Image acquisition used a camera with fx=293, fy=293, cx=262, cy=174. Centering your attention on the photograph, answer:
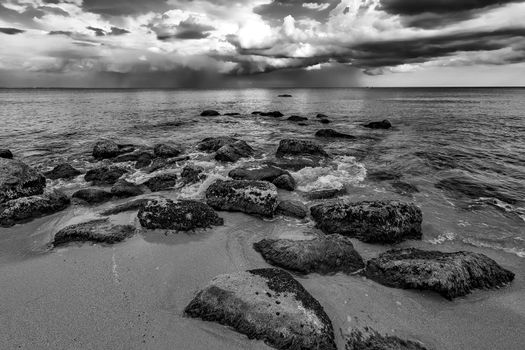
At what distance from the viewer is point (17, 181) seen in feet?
33.7

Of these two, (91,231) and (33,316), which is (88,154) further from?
(33,316)

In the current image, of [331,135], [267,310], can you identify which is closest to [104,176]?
[267,310]

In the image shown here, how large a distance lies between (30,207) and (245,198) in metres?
6.27

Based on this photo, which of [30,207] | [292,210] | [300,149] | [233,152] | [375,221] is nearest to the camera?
[375,221]

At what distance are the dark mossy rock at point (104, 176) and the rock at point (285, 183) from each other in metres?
6.84

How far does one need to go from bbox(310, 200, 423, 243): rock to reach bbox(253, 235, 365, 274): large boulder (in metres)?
0.98

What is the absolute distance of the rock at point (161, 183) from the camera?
36.7 feet

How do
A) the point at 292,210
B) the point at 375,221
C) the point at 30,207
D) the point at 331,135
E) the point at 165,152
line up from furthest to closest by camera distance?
the point at 331,135 → the point at 165,152 → the point at 292,210 → the point at 30,207 → the point at 375,221

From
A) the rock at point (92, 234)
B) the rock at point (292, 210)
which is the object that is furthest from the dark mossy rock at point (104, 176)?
the rock at point (292, 210)

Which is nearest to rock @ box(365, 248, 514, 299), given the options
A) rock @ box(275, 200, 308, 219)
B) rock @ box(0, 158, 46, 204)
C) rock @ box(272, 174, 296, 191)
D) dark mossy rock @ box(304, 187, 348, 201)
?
rock @ box(275, 200, 308, 219)

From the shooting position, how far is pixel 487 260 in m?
6.07

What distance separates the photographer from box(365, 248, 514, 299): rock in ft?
17.9

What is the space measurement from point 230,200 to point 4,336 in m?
5.66

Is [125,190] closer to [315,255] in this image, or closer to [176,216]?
[176,216]
